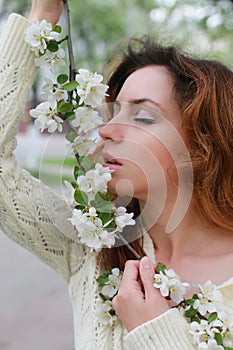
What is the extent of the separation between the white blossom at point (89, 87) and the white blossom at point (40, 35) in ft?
0.39

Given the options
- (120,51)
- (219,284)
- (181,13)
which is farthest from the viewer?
(181,13)

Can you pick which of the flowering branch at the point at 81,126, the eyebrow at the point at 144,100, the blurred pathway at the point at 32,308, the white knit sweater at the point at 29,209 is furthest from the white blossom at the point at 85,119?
the blurred pathway at the point at 32,308

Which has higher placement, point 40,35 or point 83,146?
point 40,35

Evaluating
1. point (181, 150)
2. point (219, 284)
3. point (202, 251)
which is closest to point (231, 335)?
point (219, 284)

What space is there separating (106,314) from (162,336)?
173mm

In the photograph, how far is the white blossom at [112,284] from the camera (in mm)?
1166

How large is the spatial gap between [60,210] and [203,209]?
0.29 metres

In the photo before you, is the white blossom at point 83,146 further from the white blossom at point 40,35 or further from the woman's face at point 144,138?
the white blossom at point 40,35

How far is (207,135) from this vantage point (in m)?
1.22

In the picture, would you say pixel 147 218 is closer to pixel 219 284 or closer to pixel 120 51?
pixel 219 284

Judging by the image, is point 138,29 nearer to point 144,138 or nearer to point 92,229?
point 144,138

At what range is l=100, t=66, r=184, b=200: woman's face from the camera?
1132 millimetres

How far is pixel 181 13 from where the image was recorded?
445 cm

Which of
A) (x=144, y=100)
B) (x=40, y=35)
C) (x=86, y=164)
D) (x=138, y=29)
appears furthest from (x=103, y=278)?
(x=138, y=29)
